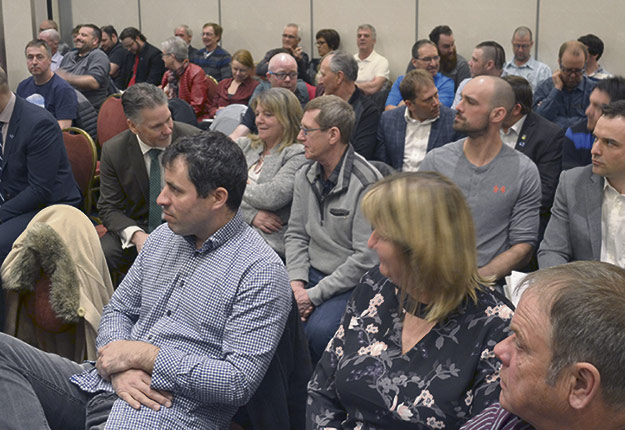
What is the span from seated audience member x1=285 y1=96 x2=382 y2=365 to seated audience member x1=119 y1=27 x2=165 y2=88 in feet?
20.4

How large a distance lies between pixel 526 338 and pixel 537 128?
2.78 metres

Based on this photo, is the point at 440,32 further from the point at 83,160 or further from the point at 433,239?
the point at 433,239

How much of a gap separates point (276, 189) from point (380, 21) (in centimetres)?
588

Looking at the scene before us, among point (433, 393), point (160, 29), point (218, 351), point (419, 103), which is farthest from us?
point (160, 29)

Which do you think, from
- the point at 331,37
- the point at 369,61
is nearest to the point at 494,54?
the point at 369,61

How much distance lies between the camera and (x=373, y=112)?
4.53 metres

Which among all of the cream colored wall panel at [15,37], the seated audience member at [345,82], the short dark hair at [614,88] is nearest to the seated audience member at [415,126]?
the seated audience member at [345,82]

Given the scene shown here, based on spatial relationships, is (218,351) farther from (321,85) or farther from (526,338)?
(321,85)

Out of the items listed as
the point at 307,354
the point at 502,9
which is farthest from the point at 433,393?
the point at 502,9

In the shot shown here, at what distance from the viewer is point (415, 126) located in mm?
4273

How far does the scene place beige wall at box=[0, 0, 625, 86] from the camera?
757cm

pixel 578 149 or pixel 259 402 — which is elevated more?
pixel 578 149

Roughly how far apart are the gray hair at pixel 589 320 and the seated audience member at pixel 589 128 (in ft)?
8.61

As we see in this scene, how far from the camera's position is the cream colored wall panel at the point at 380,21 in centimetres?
864
